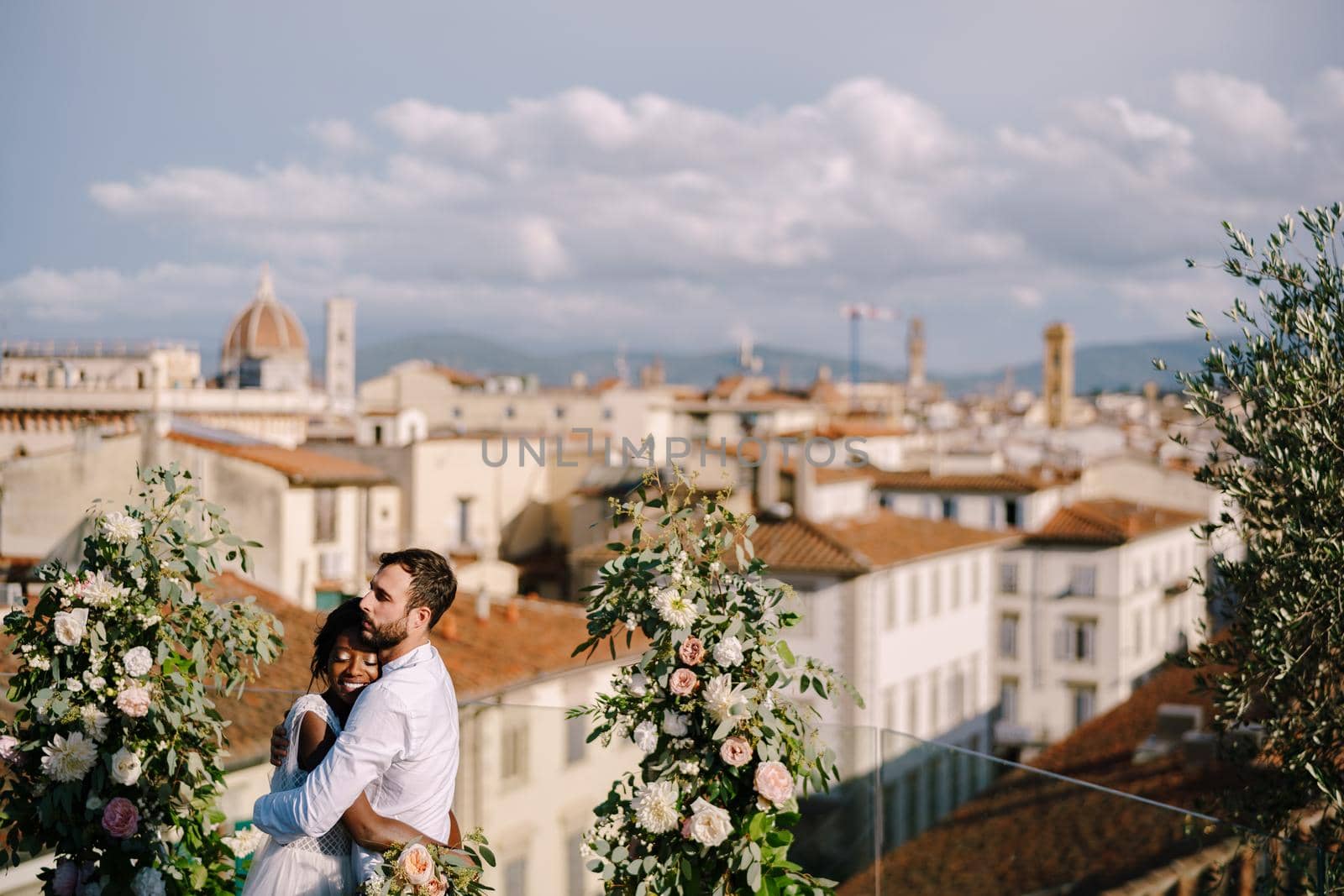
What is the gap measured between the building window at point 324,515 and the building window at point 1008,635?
659 inches

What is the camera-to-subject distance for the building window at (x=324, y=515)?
Answer: 19844 mm

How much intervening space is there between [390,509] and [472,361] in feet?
137

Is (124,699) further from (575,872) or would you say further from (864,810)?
(864,810)

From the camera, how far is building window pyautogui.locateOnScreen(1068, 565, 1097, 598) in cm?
3092

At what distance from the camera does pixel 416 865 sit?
271 cm

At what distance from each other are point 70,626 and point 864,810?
2662mm

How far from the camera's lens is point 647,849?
11.1ft

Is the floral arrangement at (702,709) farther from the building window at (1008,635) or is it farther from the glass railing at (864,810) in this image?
the building window at (1008,635)

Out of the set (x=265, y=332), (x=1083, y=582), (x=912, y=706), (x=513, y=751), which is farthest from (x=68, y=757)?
(x=265, y=332)

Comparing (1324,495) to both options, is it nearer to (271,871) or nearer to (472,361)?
(271,871)

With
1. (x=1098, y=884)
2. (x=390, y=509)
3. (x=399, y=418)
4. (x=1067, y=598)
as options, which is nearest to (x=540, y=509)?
(x=399, y=418)

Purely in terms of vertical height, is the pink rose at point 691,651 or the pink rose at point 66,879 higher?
the pink rose at point 691,651

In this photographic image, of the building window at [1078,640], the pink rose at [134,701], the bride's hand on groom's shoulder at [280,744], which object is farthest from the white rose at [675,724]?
the building window at [1078,640]

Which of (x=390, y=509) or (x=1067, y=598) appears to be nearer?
(x=390, y=509)
